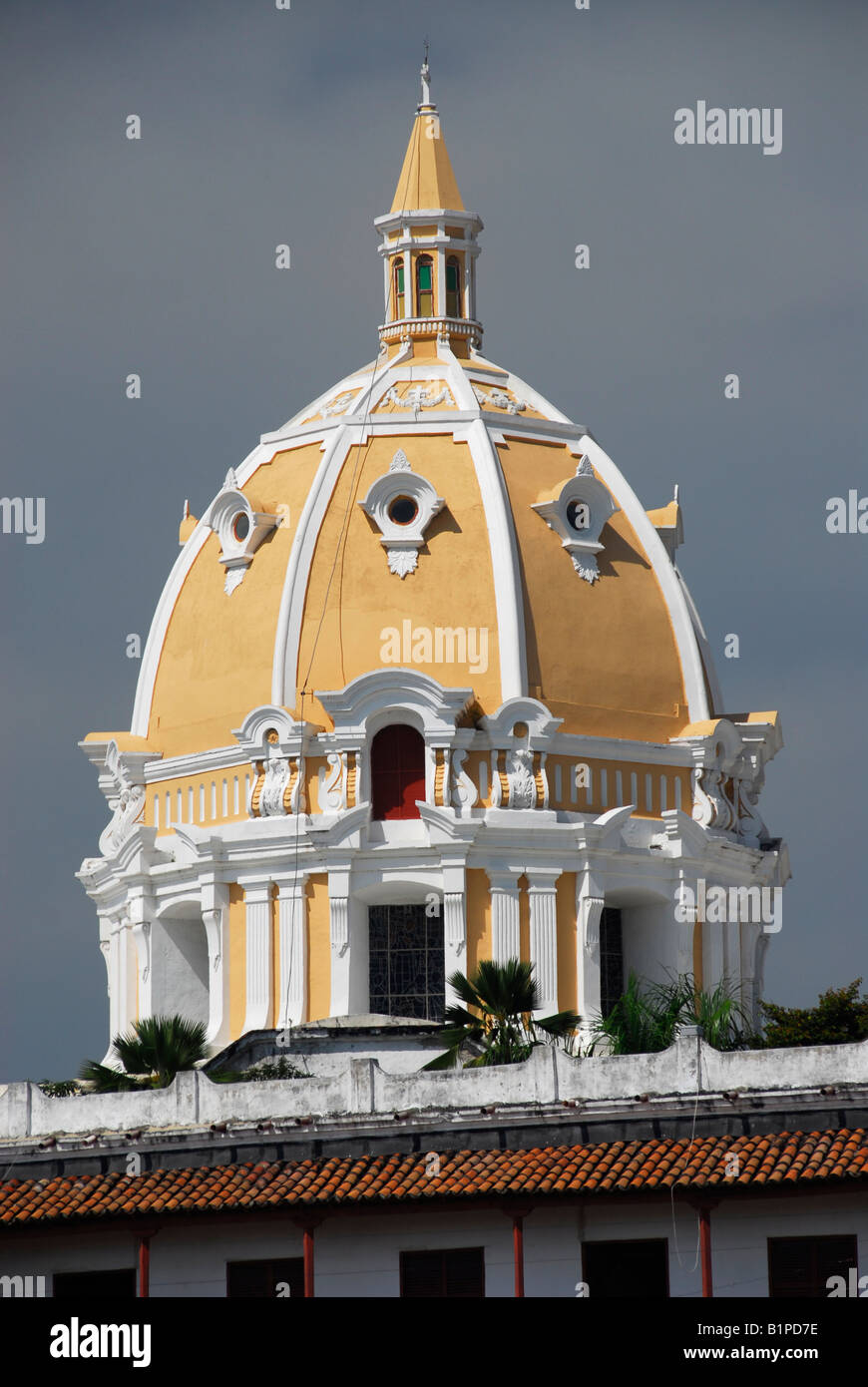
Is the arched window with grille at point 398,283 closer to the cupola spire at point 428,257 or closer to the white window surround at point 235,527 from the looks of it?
the cupola spire at point 428,257

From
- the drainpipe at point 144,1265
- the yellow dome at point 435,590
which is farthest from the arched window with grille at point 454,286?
the drainpipe at point 144,1265

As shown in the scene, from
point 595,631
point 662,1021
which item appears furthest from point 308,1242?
point 595,631

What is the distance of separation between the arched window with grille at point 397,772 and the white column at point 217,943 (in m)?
3.53

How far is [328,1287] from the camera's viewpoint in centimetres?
5197

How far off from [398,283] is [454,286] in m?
1.20

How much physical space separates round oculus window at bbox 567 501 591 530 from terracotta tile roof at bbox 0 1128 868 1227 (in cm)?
2607

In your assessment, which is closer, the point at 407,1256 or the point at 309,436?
the point at 407,1256

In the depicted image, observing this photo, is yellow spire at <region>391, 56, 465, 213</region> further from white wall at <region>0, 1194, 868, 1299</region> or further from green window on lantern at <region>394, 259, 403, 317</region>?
white wall at <region>0, 1194, 868, 1299</region>

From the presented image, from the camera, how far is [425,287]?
81312mm

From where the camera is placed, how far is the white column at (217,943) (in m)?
74.3

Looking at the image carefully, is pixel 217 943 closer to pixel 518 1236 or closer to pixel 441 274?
pixel 441 274
